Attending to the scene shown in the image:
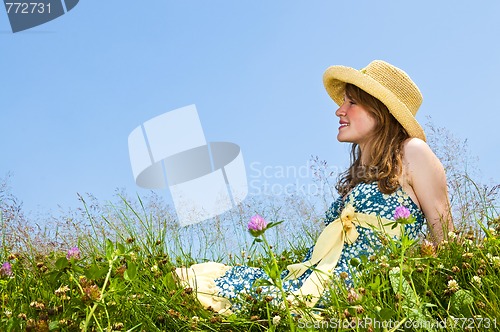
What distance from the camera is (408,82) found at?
364 centimetres

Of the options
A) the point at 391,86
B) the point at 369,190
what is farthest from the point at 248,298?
the point at 391,86

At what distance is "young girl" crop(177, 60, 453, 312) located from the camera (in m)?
2.89

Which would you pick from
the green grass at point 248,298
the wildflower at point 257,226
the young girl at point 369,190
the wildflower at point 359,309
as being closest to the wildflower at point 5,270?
the green grass at point 248,298

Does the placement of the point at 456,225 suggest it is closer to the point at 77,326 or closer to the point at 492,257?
the point at 492,257

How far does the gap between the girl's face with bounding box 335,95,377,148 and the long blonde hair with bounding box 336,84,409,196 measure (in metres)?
0.03

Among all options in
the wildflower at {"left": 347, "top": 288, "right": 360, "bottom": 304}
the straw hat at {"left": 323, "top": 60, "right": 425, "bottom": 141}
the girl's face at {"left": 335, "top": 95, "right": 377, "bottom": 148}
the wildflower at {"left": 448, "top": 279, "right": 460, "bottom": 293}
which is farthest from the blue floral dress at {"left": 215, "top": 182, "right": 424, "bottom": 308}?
the wildflower at {"left": 347, "top": 288, "right": 360, "bottom": 304}

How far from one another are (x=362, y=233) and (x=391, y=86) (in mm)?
990

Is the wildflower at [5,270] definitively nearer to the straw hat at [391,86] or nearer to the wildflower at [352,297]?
the wildflower at [352,297]

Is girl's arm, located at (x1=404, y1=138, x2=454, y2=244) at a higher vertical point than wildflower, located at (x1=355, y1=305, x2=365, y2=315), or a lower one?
A: higher

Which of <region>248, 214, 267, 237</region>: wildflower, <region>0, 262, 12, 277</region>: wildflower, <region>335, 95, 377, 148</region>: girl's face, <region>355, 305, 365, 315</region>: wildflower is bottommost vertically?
<region>355, 305, 365, 315</region>: wildflower

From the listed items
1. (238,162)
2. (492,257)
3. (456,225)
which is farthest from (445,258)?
(238,162)

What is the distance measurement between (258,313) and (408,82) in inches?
72.5

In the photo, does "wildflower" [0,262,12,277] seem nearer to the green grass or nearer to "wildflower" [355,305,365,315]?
the green grass

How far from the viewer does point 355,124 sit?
3.49m
